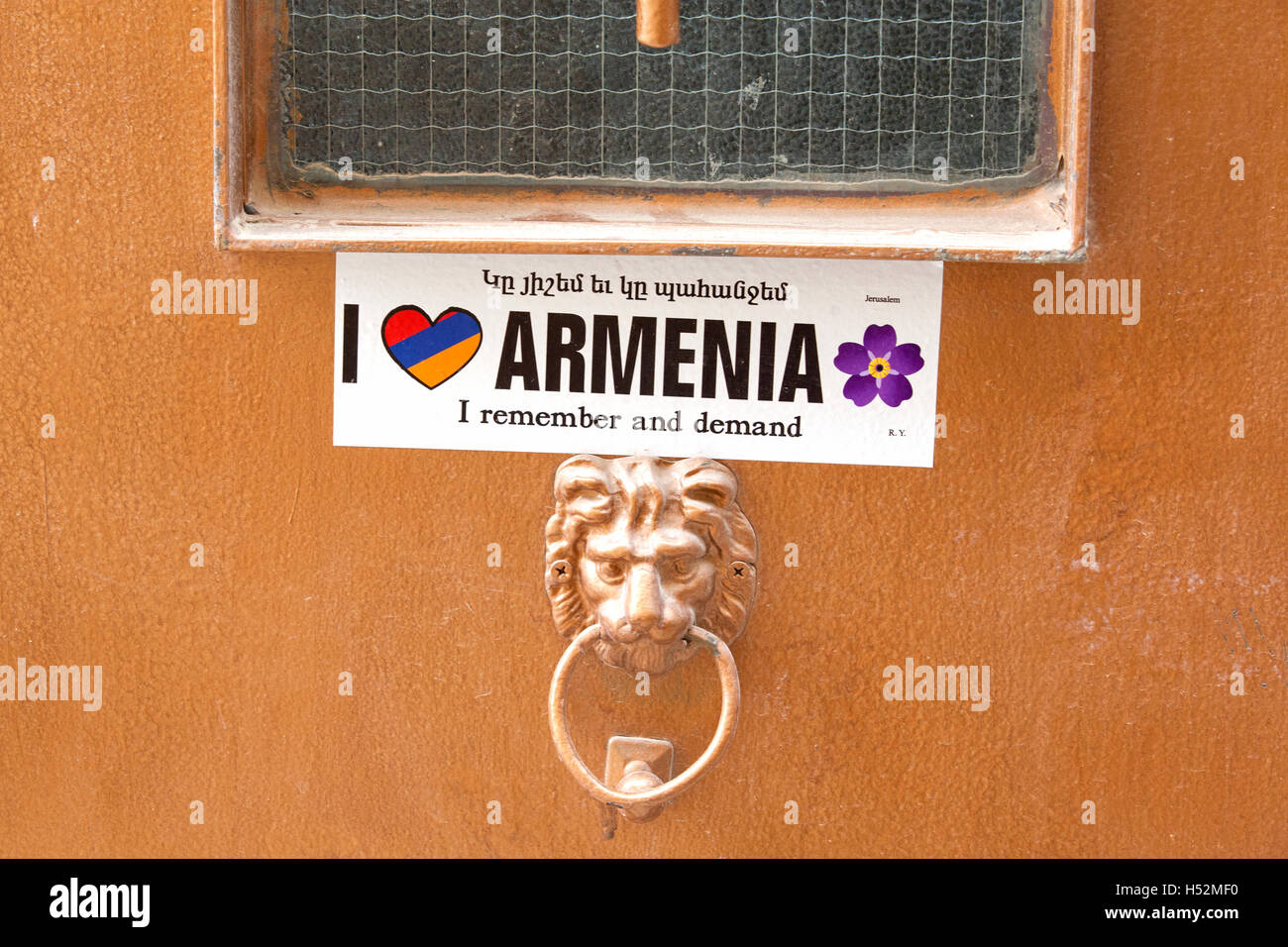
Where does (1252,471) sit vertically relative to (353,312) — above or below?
Result: below

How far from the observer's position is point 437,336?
0.96 m

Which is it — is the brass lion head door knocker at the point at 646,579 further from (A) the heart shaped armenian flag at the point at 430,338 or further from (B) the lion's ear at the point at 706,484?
(A) the heart shaped armenian flag at the point at 430,338

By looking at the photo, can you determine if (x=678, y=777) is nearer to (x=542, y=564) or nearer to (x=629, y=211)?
(x=542, y=564)

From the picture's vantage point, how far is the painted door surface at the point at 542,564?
94 centimetres

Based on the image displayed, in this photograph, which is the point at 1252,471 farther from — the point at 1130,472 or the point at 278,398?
the point at 278,398

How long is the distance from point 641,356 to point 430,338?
19cm

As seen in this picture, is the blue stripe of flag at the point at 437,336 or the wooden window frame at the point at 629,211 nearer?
the wooden window frame at the point at 629,211

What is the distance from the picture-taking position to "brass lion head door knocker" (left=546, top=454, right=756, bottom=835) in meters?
0.92

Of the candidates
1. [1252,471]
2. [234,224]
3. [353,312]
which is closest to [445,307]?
[353,312]

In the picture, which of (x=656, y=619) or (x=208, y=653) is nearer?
(x=656, y=619)

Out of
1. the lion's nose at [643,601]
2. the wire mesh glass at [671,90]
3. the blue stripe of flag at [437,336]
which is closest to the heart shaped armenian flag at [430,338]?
the blue stripe of flag at [437,336]

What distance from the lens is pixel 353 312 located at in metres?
0.95

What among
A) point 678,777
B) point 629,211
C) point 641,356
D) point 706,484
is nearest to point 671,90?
point 629,211

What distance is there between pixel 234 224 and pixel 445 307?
0.18 m
